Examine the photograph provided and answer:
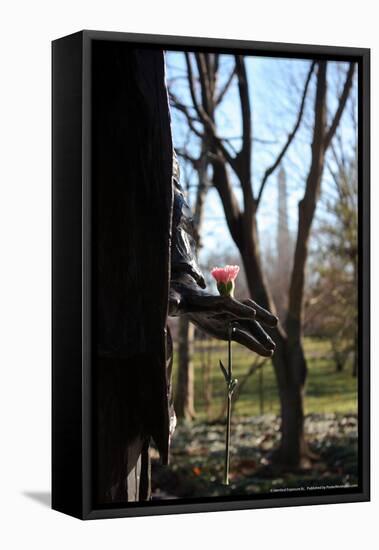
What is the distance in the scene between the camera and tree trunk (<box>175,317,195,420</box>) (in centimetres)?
929

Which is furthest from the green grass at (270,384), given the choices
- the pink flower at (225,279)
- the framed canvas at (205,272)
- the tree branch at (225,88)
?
the pink flower at (225,279)

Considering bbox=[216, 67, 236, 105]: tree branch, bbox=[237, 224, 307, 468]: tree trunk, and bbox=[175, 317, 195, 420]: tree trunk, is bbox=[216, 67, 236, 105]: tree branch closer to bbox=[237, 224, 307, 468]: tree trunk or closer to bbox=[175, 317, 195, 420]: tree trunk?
bbox=[237, 224, 307, 468]: tree trunk

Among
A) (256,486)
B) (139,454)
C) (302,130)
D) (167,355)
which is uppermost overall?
(302,130)

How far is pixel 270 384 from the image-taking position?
9.37 meters

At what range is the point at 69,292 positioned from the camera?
608 centimetres

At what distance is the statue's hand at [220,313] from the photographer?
5957mm

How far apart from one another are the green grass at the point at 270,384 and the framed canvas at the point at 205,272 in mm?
13

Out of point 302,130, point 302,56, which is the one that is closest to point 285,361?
point 302,130

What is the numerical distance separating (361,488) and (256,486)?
71.6 inches

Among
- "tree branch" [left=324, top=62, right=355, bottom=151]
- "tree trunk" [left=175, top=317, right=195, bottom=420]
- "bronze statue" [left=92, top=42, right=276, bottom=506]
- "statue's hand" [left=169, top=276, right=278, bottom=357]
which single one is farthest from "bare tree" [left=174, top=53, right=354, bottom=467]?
"bronze statue" [left=92, top=42, right=276, bottom=506]

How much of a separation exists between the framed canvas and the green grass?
0.01 m

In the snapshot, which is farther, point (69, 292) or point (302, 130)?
point (302, 130)

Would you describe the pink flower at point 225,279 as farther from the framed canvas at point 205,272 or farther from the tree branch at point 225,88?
the tree branch at point 225,88

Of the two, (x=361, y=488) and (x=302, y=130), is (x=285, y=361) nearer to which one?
(x=302, y=130)
